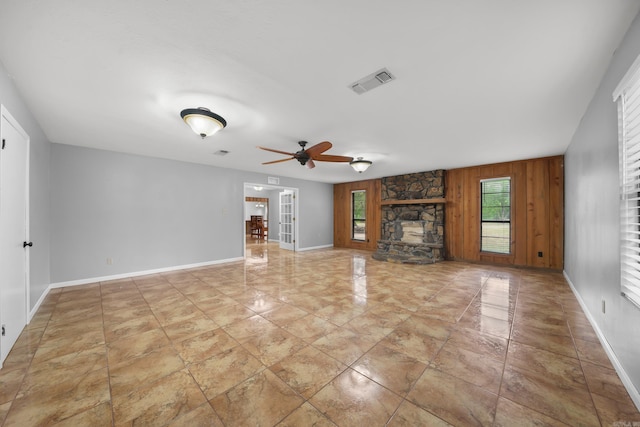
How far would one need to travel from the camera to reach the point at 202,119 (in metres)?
2.58

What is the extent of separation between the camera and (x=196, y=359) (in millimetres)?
1936

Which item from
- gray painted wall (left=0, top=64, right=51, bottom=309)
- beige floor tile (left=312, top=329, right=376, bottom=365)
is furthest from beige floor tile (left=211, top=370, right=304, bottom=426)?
gray painted wall (left=0, top=64, right=51, bottom=309)

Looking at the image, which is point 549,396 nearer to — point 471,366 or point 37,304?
point 471,366

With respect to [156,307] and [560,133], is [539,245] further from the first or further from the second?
[156,307]

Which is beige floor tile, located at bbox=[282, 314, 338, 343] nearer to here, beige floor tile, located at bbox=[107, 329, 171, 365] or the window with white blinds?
beige floor tile, located at bbox=[107, 329, 171, 365]

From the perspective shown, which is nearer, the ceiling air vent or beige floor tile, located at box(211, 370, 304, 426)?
beige floor tile, located at box(211, 370, 304, 426)

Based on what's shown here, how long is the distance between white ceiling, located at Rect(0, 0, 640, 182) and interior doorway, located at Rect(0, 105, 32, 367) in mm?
534

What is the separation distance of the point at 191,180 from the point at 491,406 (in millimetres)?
5997

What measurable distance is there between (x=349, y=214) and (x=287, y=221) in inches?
89.3

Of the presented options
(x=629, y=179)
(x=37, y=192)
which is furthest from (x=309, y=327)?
(x=37, y=192)

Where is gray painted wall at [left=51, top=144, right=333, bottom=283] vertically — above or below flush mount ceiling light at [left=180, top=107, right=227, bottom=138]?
below

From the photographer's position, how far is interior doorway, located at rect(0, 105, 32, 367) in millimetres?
1981

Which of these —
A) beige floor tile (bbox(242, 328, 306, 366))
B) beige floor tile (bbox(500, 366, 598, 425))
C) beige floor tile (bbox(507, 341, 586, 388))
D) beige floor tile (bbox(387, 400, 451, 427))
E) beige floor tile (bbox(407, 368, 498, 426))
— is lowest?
beige floor tile (bbox(507, 341, 586, 388))

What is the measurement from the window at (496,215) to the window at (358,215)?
344 centimetres
